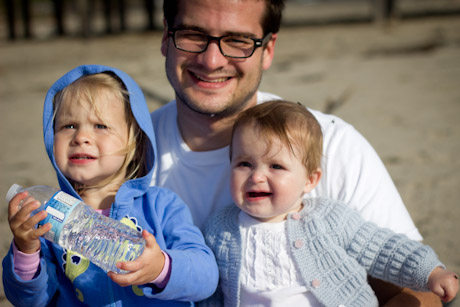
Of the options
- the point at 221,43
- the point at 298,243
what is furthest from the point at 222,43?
the point at 298,243

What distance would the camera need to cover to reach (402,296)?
2531 mm

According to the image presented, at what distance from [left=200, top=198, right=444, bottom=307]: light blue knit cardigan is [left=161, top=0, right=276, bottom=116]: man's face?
2.48 ft

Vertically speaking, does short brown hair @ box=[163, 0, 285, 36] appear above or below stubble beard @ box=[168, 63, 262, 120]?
above

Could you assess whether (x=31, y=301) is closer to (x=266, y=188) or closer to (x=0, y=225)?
(x=266, y=188)

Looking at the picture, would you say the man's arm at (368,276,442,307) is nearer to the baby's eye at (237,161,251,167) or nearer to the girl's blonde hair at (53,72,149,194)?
the baby's eye at (237,161,251,167)

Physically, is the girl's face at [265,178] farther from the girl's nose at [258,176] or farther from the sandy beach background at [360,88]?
the sandy beach background at [360,88]

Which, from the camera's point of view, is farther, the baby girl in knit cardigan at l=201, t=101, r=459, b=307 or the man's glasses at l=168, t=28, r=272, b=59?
the man's glasses at l=168, t=28, r=272, b=59

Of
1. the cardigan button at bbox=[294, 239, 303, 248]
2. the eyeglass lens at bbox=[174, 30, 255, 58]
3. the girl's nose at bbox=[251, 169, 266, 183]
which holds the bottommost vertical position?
the cardigan button at bbox=[294, 239, 303, 248]

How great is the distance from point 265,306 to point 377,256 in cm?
54

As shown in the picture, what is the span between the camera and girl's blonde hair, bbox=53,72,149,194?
249 cm

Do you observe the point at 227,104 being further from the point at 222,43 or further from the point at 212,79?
the point at 222,43

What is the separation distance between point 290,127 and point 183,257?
0.76 meters

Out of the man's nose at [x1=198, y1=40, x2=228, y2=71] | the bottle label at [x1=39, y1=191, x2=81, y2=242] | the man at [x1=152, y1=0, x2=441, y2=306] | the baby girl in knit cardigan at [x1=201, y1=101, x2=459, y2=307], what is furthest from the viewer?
A: the man's nose at [x1=198, y1=40, x2=228, y2=71]

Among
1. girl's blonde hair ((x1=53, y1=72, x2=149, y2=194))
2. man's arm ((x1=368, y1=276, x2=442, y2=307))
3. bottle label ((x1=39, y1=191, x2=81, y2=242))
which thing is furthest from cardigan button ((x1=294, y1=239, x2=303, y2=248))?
bottle label ((x1=39, y1=191, x2=81, y2=242))
